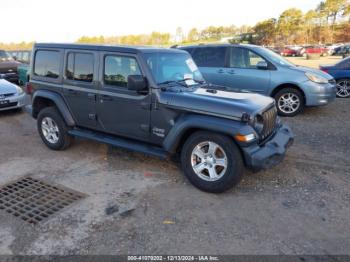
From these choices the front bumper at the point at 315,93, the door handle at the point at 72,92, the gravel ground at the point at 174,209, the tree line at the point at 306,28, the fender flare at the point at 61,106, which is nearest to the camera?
the gravel ground at the point at 174,209

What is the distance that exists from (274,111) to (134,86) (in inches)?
78.9

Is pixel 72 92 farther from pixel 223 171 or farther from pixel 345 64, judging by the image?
pixel 345 64

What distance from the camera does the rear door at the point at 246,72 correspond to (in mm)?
7820

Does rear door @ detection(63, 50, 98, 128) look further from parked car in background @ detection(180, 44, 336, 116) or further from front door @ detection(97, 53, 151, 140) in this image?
parked car in background @ detection(180, 44, 336, 116)

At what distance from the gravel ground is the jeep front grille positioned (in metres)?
0.66

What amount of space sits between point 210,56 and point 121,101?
4725 mm

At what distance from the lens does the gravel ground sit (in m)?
2.94

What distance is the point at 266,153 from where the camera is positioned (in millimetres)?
3764

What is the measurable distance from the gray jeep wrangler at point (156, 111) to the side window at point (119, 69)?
14 millimetres

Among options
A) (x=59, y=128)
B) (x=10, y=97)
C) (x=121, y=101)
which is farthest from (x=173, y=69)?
(x=10, y=97)

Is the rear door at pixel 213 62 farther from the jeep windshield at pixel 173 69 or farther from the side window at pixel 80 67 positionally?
the side window at pixel 80 67

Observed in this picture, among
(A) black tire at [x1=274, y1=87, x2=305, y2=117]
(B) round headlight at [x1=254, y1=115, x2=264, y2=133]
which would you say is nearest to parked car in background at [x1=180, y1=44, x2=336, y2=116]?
(A) black tire at [x1=274, y1=87, x2=305, y2=117]

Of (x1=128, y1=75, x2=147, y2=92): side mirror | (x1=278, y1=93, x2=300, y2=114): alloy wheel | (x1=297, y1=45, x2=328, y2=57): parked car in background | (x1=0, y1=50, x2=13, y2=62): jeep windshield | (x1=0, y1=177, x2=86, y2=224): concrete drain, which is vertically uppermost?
(x1=297, y1=45, x2=328, y2=57): parked car in background

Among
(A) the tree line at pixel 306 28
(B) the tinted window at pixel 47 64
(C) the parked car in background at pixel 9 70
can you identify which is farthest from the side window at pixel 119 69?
(A) the tree line at pixel 306 28
